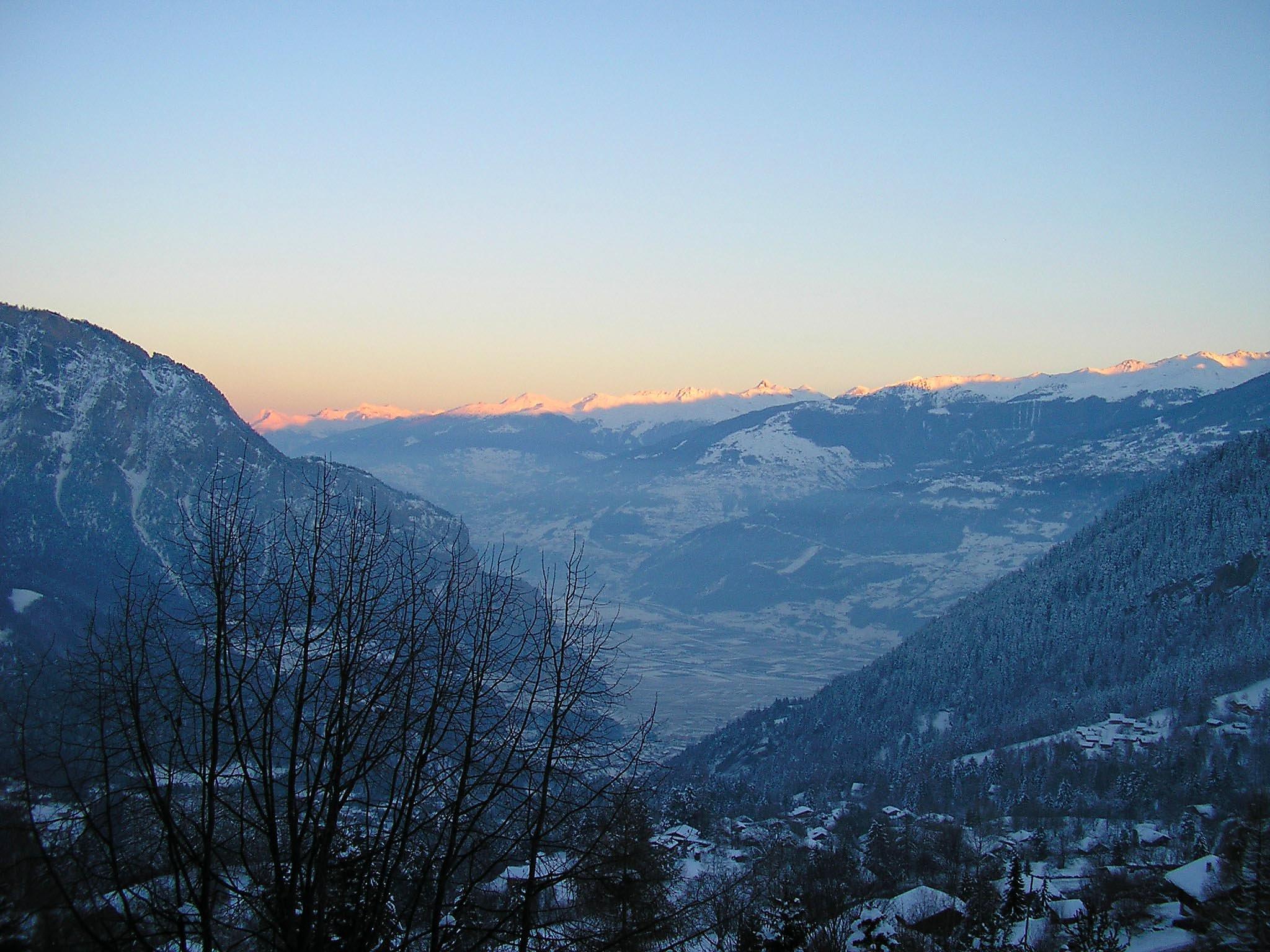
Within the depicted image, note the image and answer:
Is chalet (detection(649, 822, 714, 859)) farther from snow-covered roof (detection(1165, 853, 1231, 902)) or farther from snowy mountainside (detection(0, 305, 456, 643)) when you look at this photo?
snowy mountainside (detection(0, 305, 456, 643))

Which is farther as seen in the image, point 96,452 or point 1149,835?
point 96,452

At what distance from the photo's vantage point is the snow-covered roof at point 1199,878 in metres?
31.8

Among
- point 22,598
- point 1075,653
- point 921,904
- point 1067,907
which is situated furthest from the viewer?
point 1075,653

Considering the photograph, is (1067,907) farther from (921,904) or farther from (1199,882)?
(921,904)

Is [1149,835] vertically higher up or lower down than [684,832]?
lower down

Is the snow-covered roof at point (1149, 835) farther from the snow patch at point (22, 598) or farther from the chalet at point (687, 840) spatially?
the snow patch at point (22, 598)

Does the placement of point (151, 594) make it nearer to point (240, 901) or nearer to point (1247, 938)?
point (240, 901)

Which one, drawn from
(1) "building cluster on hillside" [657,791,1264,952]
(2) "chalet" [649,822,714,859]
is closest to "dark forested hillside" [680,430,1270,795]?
(1) "building cluster on hillside" [657,791,1264,952]

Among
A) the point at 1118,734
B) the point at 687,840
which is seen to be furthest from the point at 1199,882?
the point at 1118,734

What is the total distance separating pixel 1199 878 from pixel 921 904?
10.1m

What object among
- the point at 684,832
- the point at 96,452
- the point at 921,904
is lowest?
the point at 684,832

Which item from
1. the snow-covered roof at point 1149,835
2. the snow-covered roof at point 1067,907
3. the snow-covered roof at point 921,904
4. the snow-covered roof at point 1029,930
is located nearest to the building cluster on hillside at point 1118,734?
the snow-covered roof at point 1149,835

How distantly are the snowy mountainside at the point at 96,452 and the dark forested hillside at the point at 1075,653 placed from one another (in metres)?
66.2

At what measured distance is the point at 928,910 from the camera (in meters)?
36.8
